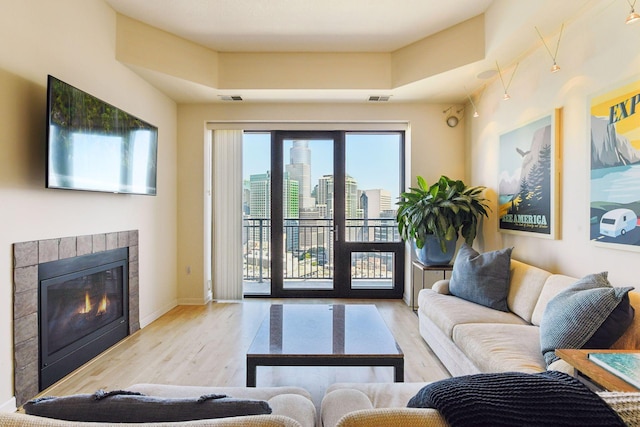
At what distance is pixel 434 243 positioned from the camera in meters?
3.54

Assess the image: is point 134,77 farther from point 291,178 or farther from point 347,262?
point 347,262

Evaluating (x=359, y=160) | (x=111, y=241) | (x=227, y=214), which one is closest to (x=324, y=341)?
(x=111, y=241)

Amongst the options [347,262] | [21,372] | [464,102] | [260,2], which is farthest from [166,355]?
[464,102]

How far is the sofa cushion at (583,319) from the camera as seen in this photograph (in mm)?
1561

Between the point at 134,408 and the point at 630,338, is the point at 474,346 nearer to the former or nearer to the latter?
the point at 630,338

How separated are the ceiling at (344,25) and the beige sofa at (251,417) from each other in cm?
285

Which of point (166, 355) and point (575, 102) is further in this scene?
point (166, 355)

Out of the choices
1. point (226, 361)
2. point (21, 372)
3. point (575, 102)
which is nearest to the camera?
point (21, 372)

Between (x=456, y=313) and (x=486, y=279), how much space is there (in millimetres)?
447

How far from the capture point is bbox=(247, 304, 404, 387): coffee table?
5.94ft

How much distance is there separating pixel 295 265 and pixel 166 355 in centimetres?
209

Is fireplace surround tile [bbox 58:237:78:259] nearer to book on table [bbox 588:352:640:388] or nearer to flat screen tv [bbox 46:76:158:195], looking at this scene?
flat screen tv [bbox 46:76:158:195]

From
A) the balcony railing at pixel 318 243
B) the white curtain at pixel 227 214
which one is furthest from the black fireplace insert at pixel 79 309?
the balcony railing at pixel 318 243

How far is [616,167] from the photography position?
196 centimetres
